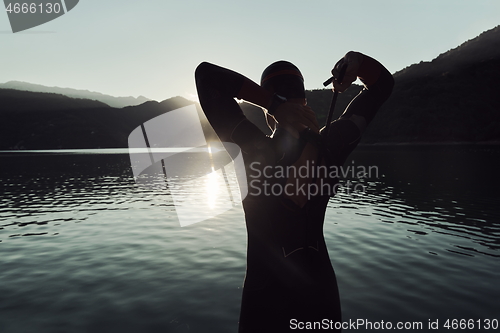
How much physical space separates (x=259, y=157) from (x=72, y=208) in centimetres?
2543

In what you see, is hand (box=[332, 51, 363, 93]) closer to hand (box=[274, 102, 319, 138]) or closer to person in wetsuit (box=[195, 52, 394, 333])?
person in wetsuit (box=[195, 52, 394, 333])

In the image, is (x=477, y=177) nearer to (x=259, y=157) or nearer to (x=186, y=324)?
(x=186, y=324)

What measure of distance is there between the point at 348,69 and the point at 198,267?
947cm

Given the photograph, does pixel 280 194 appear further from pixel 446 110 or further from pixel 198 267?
pixel 446 110

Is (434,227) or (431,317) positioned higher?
(431,317)

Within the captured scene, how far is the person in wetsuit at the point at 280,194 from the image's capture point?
2135 millimetres

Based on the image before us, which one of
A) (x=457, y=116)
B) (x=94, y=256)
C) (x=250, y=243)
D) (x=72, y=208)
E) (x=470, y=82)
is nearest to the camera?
(x=250, y=243)

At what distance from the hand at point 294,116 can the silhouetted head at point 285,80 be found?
0.54 ft

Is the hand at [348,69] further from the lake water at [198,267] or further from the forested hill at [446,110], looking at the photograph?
the forested hill at [446,110]

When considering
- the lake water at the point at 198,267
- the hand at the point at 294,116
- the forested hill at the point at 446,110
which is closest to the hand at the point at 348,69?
the hand at the point at 294,116

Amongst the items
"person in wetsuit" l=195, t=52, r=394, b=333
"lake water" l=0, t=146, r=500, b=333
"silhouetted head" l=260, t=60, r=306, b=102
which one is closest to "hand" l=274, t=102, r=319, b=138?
"person in wetsuit" l=195, t=52, r=394, b=333

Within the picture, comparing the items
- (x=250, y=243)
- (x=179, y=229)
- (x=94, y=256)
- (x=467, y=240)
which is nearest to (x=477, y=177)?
(x=467, y=240)

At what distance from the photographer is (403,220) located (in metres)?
18.6

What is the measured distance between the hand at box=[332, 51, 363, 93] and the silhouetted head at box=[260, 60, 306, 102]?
246mm
